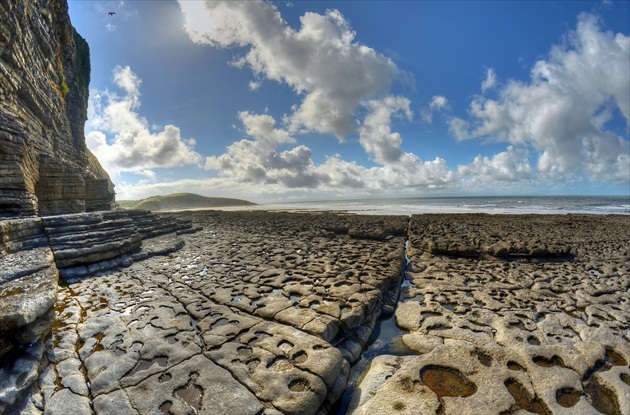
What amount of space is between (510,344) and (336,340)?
3.40m

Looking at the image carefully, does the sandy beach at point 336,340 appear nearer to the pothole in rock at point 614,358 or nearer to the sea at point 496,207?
the pothole in rock at point 614,358

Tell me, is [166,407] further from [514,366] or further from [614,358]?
[614,358]

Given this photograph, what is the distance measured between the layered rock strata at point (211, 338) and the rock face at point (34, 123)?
595 cm

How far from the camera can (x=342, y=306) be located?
6582 mm

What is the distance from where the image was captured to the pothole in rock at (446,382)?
13.8 ft

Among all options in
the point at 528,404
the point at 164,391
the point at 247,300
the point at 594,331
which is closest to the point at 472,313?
the point at 594,331

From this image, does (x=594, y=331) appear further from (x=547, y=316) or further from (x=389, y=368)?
(x=389, y=368)

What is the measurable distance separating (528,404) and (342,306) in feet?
11.9

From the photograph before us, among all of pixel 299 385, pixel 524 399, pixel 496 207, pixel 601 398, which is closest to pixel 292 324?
pixel 299 385

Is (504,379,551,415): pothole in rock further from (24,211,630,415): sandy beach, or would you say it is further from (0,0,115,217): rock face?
(0,0,115,217): rock face

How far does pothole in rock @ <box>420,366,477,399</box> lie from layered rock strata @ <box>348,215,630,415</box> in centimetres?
2

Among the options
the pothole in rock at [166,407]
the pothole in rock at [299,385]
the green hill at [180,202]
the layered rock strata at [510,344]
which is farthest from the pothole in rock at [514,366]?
the green hill at [180,202]

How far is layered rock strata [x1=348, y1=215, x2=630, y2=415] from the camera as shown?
13.1ft

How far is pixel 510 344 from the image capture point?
17.5 ft
